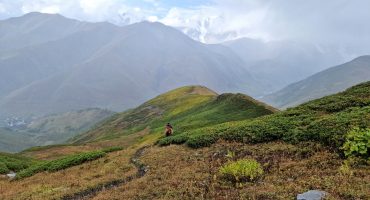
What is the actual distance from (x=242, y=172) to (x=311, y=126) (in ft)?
31.5

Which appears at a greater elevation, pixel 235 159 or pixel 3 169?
pixel 235 159

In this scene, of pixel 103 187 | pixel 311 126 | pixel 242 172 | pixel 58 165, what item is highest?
pixel 311 126

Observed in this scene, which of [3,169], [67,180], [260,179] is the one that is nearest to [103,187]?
[67,180]

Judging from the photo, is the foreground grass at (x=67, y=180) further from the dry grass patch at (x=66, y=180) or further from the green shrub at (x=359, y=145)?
the green shrub at (x=359, y=145)

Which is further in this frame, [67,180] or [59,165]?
[59,165]

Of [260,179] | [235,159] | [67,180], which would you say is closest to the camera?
[260,179]

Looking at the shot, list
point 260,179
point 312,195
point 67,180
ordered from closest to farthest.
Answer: point 312,195
point 260,179
point 67,180

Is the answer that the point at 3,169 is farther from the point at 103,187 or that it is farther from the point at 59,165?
the point at 103,187

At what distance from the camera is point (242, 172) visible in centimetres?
2373

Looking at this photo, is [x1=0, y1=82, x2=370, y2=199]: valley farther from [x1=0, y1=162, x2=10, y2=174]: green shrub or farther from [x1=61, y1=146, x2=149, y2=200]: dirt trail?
[x1=0, y1=162, x2=10, y2=174]: green shrub

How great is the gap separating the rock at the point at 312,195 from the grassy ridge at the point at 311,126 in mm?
8860

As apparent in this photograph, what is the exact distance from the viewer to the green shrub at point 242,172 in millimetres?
23469

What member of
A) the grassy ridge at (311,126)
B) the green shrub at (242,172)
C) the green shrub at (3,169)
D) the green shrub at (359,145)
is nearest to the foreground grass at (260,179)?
the green shrub at (242,172)

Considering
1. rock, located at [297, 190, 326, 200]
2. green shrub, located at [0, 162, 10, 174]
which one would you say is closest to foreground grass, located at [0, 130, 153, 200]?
green shrub, located at [0, 162, 10, 174]
